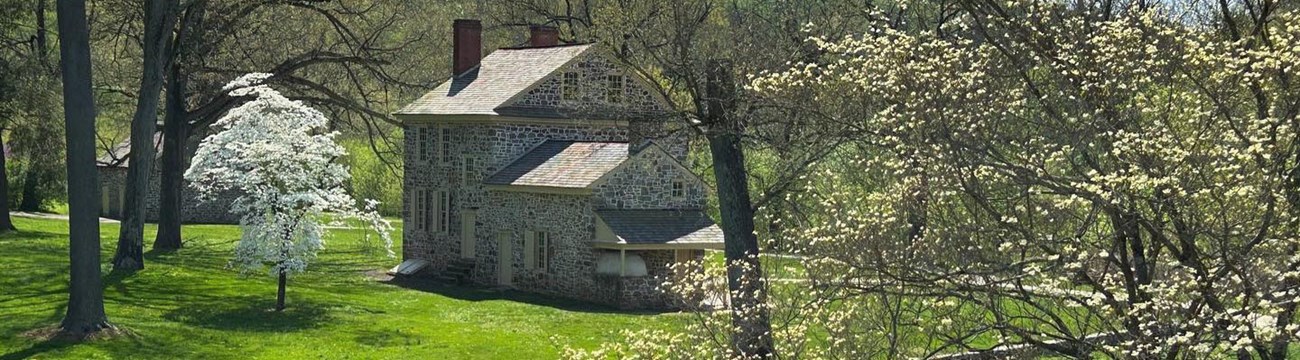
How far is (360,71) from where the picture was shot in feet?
145

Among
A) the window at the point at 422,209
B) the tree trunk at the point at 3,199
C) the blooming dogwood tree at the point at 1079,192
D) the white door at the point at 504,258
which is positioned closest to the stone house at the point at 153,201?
the tree trunk at the point at 3,199

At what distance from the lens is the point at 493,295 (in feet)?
113

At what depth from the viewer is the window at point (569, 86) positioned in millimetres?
35656

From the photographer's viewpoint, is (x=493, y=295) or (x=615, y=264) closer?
(x=615, y=264)

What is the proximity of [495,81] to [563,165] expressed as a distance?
423cm

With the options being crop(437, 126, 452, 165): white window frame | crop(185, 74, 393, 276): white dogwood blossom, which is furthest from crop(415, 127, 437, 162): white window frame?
crop(185, 74, 393, 276): white dogwood blossom

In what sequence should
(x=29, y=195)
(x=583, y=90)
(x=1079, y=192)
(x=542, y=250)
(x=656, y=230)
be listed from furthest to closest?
(x=29, y=195) < (x=583, y=90) < (x=542, y=250) < (x=656, y=230) < (x=1079, y=192)

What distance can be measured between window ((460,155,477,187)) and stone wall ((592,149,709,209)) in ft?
17.3

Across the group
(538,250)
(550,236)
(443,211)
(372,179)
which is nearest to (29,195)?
(372,179)

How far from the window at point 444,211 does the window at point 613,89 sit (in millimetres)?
5448

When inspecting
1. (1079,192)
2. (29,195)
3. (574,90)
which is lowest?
(1079,192)

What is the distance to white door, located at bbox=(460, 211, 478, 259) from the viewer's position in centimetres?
3706

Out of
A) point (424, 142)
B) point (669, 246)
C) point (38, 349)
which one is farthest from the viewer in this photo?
point (424, 142)

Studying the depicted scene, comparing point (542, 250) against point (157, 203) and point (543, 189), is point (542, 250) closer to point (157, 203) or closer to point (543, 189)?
point (543, 189)
